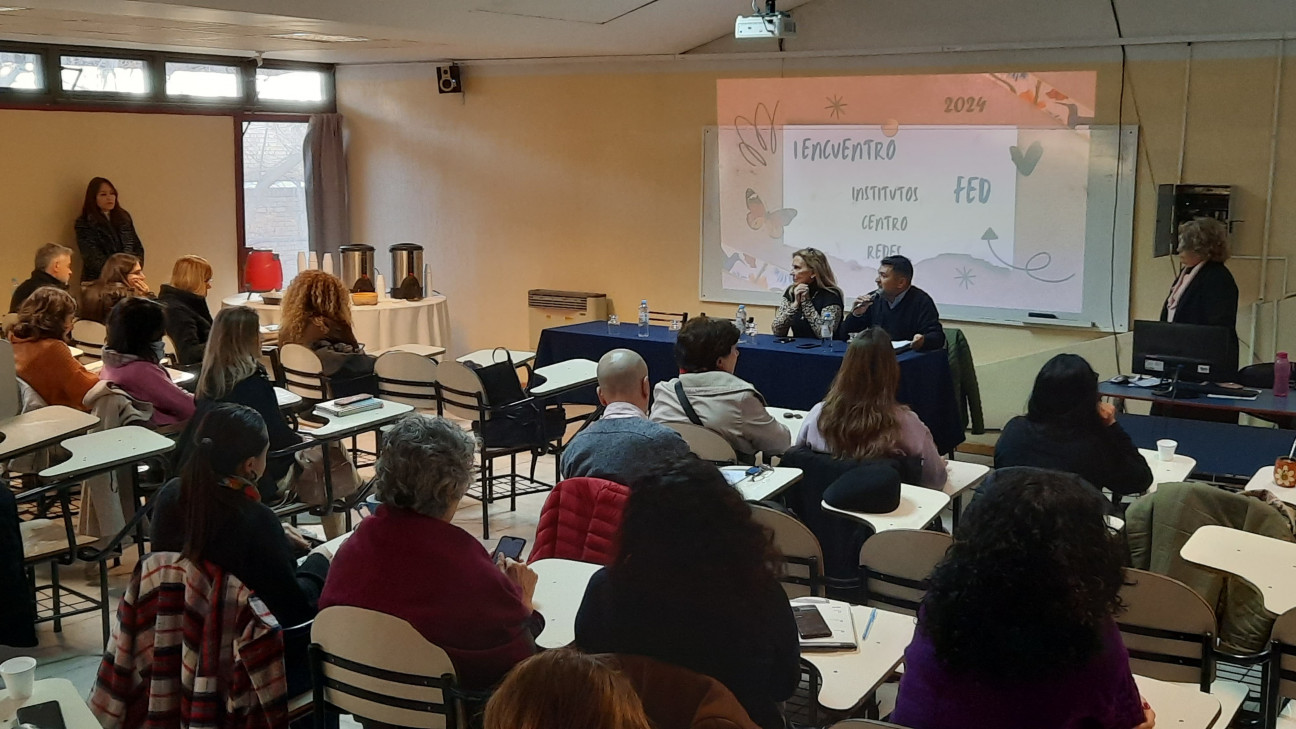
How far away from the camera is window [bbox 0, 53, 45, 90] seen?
784 cm

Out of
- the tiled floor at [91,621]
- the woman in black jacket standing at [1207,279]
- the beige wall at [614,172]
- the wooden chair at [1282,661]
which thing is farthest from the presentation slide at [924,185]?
the wooden chair at [1282,661]

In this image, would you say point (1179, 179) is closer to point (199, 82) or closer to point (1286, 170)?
point (1286, 170)

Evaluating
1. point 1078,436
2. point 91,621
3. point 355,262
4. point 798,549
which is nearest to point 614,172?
point 355,262

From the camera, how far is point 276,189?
9.58 meters

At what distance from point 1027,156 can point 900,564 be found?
15.0 feet

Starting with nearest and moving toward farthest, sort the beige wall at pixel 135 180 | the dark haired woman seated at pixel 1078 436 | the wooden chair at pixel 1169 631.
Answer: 1. the wooden chair at pixel 1169 631
2. the dark haired woman seated at pixel 1078 436
3. the beige wall at pixel 135 180

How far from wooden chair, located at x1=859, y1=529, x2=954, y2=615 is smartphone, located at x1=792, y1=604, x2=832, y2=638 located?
0.38m

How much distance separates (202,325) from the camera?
6.72 meters

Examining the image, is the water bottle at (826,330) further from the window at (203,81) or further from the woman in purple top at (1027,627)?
the window at (203,81)

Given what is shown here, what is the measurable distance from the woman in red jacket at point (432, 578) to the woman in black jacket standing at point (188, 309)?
4241mm

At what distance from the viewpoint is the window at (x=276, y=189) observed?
940 centimetres

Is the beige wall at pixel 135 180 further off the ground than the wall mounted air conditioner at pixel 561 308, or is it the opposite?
the beige wall at pixel 135 180

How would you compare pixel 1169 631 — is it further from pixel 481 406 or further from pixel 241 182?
pixel 241 182

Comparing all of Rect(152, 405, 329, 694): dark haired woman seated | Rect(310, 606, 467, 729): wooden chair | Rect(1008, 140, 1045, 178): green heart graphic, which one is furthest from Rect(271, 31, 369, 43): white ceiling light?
Rect(310, 606, 467, 729): wooden chair
